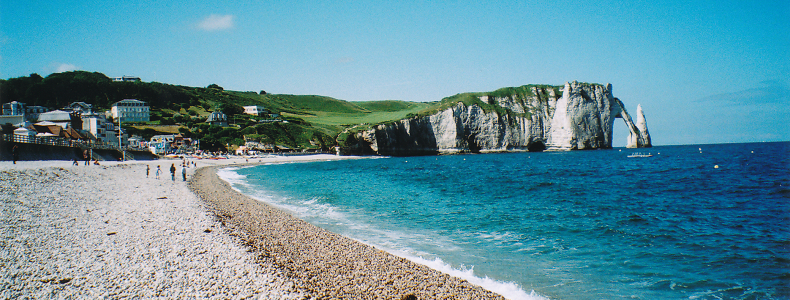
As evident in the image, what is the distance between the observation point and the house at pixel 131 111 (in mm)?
108000

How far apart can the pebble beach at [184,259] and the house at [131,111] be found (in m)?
114

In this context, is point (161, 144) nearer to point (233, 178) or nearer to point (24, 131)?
point (24, 131)

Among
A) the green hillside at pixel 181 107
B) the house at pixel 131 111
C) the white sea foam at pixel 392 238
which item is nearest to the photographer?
the white sea foam at pixel 392 238

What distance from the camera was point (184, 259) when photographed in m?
8.97

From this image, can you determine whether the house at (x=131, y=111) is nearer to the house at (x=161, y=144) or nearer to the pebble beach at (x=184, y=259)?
the house at (x=161, y=144)

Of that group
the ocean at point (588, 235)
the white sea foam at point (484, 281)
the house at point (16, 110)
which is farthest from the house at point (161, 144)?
the white sea foam at point (484, 281)

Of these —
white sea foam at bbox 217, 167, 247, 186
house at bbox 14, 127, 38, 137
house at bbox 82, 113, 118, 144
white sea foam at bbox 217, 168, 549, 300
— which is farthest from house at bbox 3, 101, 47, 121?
white sea foam at bbox 217, 168, 549, 300

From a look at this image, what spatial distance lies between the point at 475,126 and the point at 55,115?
9532cm

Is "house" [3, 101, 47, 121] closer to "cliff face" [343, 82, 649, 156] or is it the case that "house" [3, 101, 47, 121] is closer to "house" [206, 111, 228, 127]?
"house" [206, 111, 228, 127]

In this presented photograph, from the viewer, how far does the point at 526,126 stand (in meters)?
107

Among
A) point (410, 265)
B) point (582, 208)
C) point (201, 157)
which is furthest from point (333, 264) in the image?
point (201, 157)

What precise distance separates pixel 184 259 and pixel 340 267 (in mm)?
3828

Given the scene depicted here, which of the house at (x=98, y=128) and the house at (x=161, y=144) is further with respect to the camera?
the house at (x=161, y=144)

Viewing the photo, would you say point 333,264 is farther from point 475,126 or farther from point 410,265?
point 475,126
